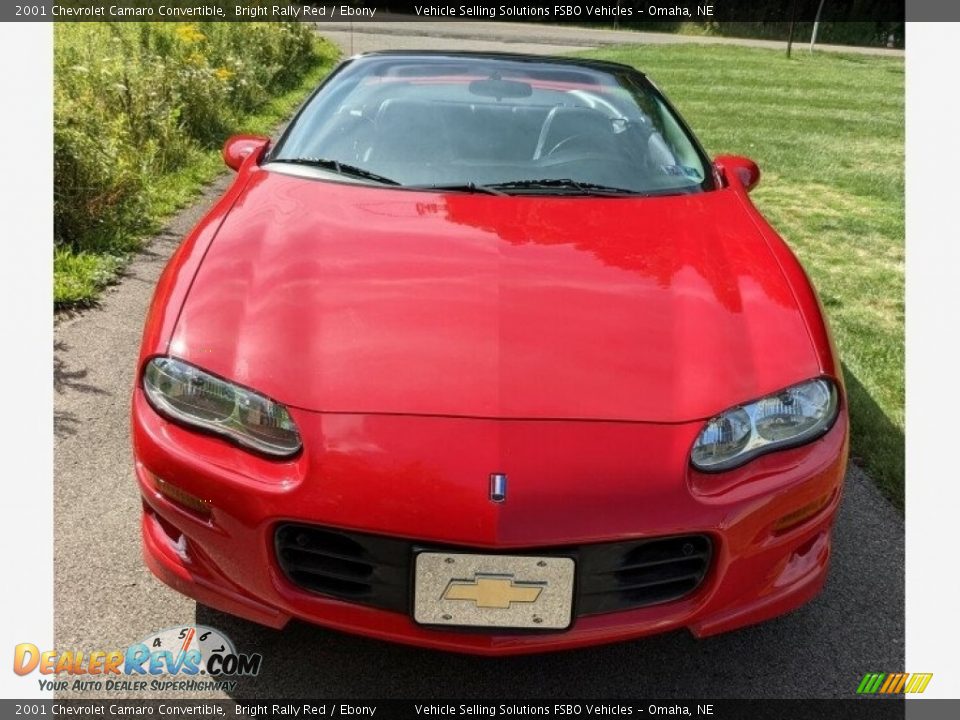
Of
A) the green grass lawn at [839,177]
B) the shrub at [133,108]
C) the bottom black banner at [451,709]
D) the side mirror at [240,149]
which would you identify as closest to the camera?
the bottom black banner at [451,709]

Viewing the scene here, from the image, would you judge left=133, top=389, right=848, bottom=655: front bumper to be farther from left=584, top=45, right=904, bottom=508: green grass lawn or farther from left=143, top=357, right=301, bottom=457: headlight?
left=584, top=45, right=904, bottom=508: green grass lawn

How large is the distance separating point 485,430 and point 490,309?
414 mm

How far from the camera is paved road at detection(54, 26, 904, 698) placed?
2107 mm

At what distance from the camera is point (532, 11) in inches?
969

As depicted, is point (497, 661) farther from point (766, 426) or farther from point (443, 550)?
point (766, 426)

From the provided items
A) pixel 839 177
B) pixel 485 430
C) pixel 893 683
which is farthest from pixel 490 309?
pixel 839 177

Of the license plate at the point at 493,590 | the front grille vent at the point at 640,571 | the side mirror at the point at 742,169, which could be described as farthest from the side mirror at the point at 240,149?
the front grille vent at the point at 640,571

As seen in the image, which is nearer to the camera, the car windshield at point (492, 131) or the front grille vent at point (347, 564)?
the front grille vent at point (347, 564)

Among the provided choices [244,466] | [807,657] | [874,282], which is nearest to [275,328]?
[244,466]

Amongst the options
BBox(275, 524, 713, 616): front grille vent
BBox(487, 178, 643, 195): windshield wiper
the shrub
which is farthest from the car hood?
the shrub

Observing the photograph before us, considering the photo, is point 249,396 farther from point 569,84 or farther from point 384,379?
point 569,84

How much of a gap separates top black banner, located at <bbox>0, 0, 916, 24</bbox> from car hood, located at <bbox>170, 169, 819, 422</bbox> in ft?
18.3

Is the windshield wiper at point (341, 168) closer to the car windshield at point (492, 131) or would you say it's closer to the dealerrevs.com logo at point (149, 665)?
the car windshield at point (492, 131)

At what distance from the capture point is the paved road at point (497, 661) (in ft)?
6.91
